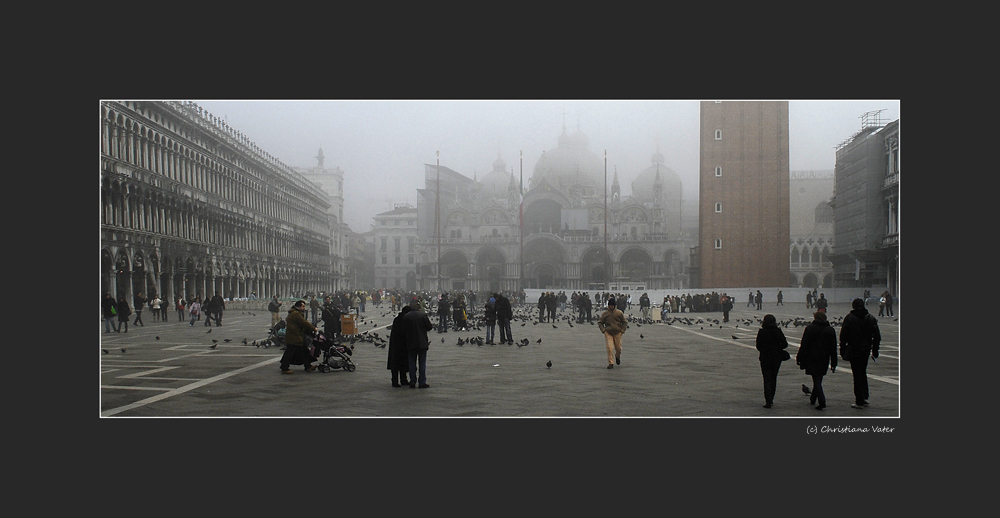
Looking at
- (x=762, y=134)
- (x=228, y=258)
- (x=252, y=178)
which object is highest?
(x=762, y=134)

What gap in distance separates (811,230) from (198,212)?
4047 centimetres

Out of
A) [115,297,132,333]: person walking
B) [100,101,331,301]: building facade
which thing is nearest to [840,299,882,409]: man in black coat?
[100,101,331,301]: building facade

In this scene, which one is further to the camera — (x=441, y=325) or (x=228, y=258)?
(x=441, y=325)

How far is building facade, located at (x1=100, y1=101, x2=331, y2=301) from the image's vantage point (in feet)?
41.4

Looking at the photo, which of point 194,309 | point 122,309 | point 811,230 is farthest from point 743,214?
point 122,309

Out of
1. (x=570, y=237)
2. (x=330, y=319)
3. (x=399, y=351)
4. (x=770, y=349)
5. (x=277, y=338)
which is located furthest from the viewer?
(x=570, y=237)

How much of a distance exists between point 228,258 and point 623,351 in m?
10.0

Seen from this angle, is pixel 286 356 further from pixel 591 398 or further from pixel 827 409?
pixel 827 409

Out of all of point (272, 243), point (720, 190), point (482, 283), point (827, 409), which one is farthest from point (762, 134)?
point (482, 283)

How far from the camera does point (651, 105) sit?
11570 mm

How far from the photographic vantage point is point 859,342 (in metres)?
8.39

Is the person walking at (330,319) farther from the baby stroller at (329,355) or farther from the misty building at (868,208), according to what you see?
the misty building at (868,208)

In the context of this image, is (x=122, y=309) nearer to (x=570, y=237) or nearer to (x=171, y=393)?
(x=171, y=393)

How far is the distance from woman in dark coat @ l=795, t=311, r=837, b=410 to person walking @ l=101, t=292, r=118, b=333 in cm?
1139
